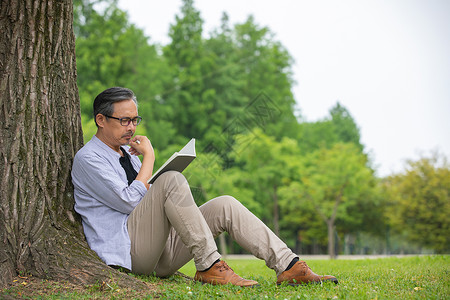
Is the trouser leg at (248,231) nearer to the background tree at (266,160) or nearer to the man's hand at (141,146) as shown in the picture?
the man's hand at (141,146)

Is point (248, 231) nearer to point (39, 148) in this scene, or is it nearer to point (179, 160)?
point (179, 160)

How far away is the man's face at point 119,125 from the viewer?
3.85 meters

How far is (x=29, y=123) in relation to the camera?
3.63 m

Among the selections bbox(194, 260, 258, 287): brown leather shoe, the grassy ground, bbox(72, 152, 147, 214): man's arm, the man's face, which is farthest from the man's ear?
bbox(194, 260, 258, 287): brown leather shoe

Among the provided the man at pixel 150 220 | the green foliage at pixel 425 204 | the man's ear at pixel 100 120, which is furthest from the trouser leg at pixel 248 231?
the green foliage at pixel 425 204

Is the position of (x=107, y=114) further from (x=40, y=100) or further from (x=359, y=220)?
(x=359, y=220)

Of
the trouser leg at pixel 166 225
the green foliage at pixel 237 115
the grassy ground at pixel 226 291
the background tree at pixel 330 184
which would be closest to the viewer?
the grassy ground at pixel 226 291

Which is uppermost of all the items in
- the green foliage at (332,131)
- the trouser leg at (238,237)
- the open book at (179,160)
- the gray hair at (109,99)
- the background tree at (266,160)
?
the green foliage at (332,131)

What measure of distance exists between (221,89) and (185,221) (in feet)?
85.7

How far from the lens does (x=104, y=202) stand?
11.8ft

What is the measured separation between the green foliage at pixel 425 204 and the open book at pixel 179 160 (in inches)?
940

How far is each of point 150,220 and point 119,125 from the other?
2.74 ft

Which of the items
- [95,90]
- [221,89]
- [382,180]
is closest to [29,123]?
[95,90]

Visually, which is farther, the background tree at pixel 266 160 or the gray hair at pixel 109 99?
the background tree at pixel 266 160
